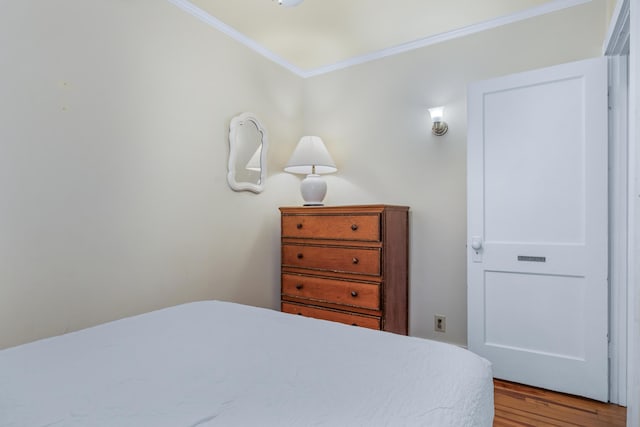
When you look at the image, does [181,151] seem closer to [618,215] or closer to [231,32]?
[231,32]

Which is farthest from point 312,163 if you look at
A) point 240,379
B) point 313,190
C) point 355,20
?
point 240,379

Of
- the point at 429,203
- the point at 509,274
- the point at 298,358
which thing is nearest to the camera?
the point at 298,358

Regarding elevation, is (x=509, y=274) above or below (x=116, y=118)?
below

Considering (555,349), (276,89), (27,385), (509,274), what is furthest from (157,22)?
(555,349)

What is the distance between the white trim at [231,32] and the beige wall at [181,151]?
0.19ft

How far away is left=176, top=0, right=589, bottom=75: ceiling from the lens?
7.80ft

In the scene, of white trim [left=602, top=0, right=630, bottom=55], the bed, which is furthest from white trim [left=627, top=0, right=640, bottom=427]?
the bed

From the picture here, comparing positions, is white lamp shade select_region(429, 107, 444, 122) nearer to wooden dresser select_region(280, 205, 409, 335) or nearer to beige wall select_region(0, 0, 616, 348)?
beige wall select_region(0, 0, 616, 348)

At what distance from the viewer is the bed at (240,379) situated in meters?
0.69

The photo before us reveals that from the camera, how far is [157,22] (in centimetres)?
221

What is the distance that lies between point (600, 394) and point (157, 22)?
3.48 meters

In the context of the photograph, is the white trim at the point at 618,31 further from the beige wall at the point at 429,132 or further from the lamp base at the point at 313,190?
the lamp base at the point at 313,190

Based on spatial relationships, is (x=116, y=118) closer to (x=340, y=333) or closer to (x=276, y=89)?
(x=276, y=89)

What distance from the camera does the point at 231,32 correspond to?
2689 mm
